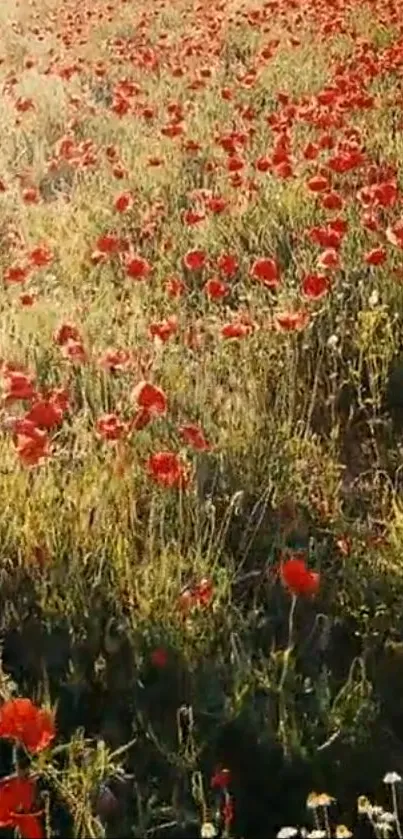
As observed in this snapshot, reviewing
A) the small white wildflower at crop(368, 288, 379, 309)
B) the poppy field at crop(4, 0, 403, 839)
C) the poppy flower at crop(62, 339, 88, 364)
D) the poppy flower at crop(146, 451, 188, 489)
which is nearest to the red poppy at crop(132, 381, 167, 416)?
the poppy field at crop(4, 0, 403, 839)

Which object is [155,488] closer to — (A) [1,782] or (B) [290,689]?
(B) [290,689]

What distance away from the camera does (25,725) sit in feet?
Result: 6.55

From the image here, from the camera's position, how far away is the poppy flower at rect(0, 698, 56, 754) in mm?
1989

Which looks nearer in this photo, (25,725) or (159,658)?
(25,725)

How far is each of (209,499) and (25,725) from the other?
0.96 metres

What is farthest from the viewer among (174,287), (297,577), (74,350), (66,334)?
(174,287)

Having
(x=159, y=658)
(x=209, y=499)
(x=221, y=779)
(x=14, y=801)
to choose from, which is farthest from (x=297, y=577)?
(x=14, y=801)

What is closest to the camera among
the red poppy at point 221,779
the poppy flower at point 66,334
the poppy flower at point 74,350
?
the red poppy at point 221,779

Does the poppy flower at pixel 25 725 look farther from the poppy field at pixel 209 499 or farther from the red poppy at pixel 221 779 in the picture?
the red poppy at pixel 221 779

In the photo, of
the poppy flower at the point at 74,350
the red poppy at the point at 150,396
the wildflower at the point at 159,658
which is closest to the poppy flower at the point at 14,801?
the wildflower at the point at 159,658

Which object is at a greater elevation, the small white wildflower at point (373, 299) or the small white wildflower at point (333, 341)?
the small white wildflower at point (373, 299)

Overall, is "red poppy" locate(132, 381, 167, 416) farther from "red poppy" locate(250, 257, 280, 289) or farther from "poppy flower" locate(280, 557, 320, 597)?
"red poppy" locate(250, 257, 280, 289)

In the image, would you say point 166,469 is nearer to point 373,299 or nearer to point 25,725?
point 25,725

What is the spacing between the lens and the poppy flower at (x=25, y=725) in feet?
6.53
